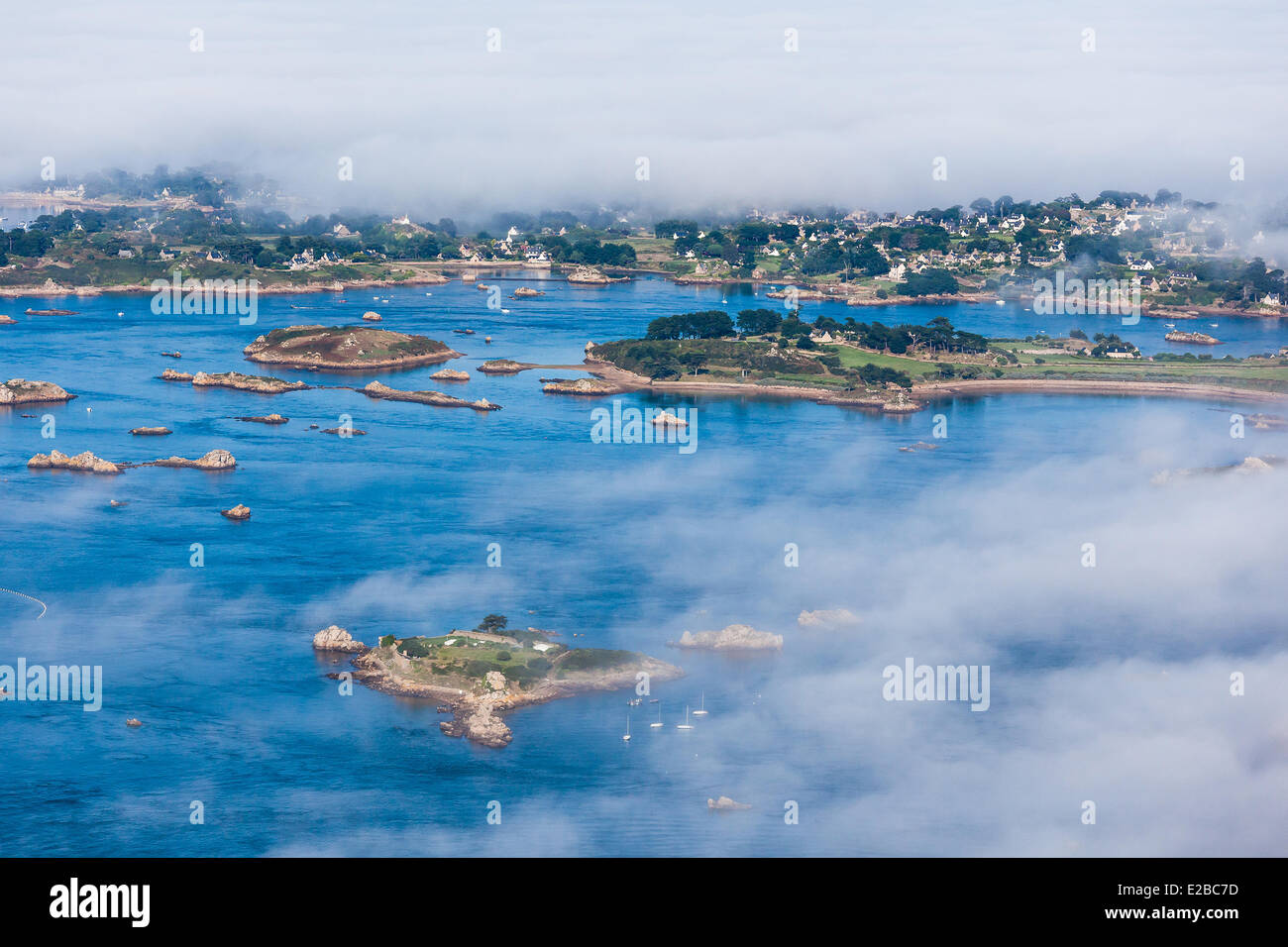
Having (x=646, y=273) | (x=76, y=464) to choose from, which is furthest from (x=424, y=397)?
(x=646, y=273)

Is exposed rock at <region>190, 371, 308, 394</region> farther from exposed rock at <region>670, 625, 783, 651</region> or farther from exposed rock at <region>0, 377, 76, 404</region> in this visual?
exposed rock at <region>670, 625, 783, 651</region>

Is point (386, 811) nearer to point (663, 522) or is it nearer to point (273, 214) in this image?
point (663, 522)

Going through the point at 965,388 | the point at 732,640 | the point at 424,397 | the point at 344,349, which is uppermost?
the point at 344,349

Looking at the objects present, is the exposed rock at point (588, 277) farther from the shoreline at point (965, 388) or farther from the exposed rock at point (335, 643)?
the exposed rock at point (335, 643)

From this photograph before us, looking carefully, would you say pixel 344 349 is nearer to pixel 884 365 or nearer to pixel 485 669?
pixel 884 365

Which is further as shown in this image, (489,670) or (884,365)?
(884,365)

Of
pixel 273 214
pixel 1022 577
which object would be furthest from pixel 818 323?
pixel 273 214
